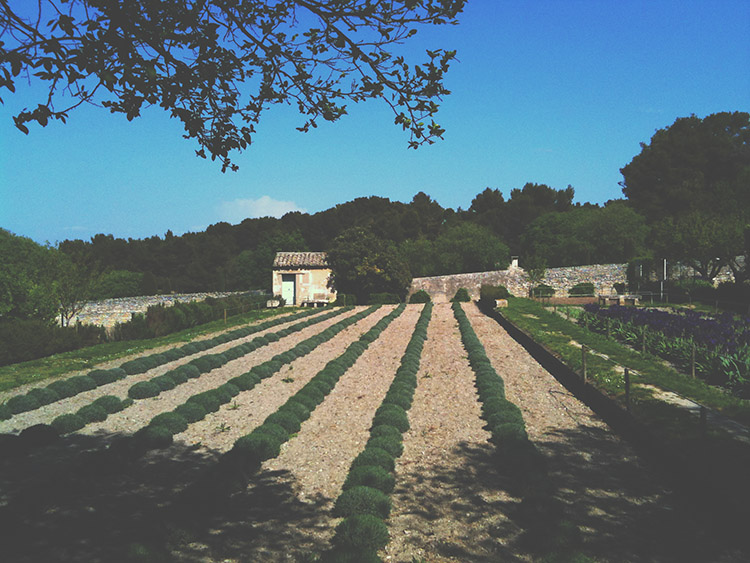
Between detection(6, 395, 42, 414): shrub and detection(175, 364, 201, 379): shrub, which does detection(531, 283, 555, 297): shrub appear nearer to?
detection(175, 364, 201, 379): shrub

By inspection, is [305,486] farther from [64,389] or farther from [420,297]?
[420,297]

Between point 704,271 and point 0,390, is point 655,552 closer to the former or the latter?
point 0,390

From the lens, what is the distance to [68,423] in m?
9.20

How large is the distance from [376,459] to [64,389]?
8.45 meters

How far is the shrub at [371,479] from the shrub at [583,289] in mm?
36636

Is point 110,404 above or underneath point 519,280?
underneath

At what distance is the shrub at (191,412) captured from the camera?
31.6ft

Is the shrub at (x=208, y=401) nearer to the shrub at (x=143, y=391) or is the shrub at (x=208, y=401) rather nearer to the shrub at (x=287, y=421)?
the shrub at (x=143, y=391)

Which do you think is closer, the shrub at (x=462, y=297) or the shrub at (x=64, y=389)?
the shrub at (x=64, y=389)

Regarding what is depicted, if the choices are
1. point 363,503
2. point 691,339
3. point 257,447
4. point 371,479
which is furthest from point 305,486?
point 691,339

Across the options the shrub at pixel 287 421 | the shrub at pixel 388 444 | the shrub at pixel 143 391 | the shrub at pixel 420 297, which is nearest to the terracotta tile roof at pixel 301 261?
the shrub at pixel 420 297

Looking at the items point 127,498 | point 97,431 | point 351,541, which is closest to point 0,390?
point 97,431

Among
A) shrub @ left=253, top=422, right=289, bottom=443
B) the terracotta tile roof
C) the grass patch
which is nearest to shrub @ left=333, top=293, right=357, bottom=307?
the terracotta tile roof

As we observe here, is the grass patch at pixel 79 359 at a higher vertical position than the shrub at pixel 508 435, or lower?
lower
